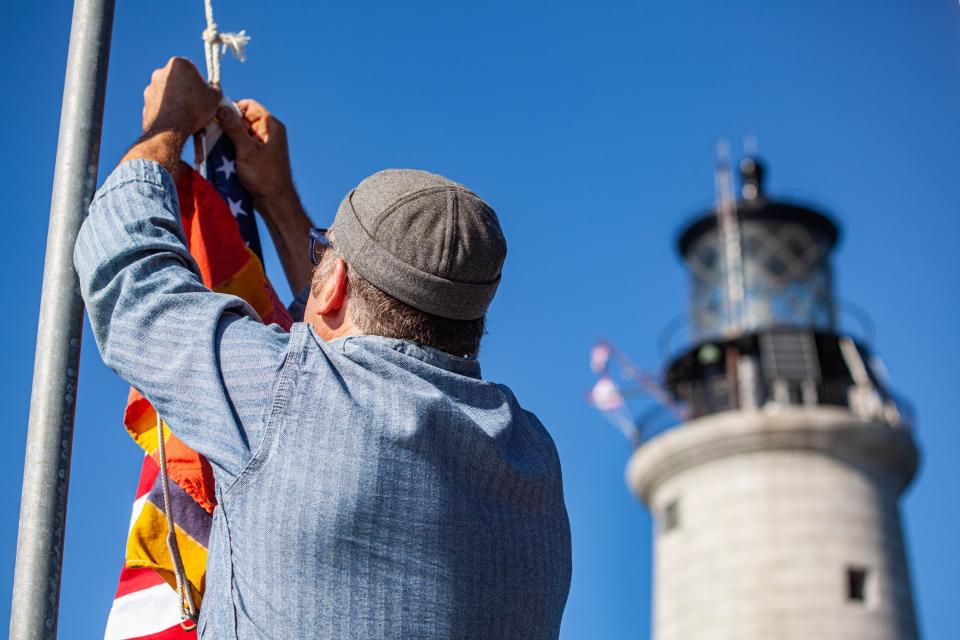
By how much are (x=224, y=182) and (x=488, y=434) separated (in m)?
1.49

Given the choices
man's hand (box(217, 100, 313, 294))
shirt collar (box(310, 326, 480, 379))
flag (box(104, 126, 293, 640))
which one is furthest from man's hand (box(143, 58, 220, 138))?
shirt collar (box(310, 326, 480, 379))

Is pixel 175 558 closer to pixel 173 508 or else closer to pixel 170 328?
pixel 173 508

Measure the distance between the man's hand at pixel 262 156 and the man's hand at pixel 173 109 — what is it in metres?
0.35

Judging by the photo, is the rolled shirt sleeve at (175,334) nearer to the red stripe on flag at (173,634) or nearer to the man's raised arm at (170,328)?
the man's raised arm at (170,328)

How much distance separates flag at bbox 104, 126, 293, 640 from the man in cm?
43

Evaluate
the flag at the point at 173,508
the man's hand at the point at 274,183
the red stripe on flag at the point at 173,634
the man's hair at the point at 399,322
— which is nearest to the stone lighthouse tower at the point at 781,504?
the man's hand at the point at 274,183

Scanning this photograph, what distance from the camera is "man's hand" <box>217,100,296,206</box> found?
156 inches

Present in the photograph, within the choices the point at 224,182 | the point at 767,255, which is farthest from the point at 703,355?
the point at 224,182

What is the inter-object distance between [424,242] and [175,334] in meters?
0.48

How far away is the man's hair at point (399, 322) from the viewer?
2771mm

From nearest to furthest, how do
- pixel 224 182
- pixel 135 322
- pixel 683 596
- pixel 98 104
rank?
pixel 135 322, pixel 98 104, pixel 224 182, pixel 683 596

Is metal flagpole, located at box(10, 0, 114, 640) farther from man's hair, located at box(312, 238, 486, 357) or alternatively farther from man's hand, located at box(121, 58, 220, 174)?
man's hair, located at box(312, 238, 486, 357)

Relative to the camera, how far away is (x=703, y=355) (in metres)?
28.8

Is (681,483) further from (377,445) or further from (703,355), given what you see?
(377,445)
